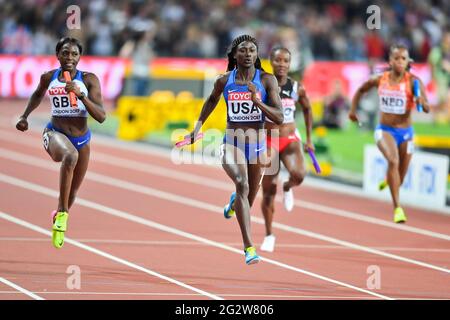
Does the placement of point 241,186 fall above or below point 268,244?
above

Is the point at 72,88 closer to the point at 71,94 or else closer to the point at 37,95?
the point at 71,94

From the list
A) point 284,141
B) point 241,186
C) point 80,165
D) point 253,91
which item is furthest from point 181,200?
point 253,91

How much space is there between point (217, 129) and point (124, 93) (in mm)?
5235

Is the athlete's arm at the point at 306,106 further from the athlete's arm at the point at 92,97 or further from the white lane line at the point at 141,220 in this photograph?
the athlete's arm at the point at 92,97

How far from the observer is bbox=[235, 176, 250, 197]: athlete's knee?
37.5 ft

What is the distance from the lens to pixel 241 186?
37.5 ft

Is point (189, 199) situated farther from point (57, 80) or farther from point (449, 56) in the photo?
point (449, 56)

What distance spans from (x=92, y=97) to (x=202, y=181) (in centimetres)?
790

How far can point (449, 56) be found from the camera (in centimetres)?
2711

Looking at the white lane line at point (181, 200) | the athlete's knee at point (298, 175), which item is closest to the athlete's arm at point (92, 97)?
the athlete's knee at point (298, 175)

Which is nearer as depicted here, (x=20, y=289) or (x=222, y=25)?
(x=20, y=289)

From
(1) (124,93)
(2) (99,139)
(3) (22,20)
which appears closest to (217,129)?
(2) (99,139)

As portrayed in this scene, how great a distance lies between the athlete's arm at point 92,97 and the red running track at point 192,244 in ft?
4.89

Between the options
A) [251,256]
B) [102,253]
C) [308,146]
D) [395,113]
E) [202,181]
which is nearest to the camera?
[251,256]
